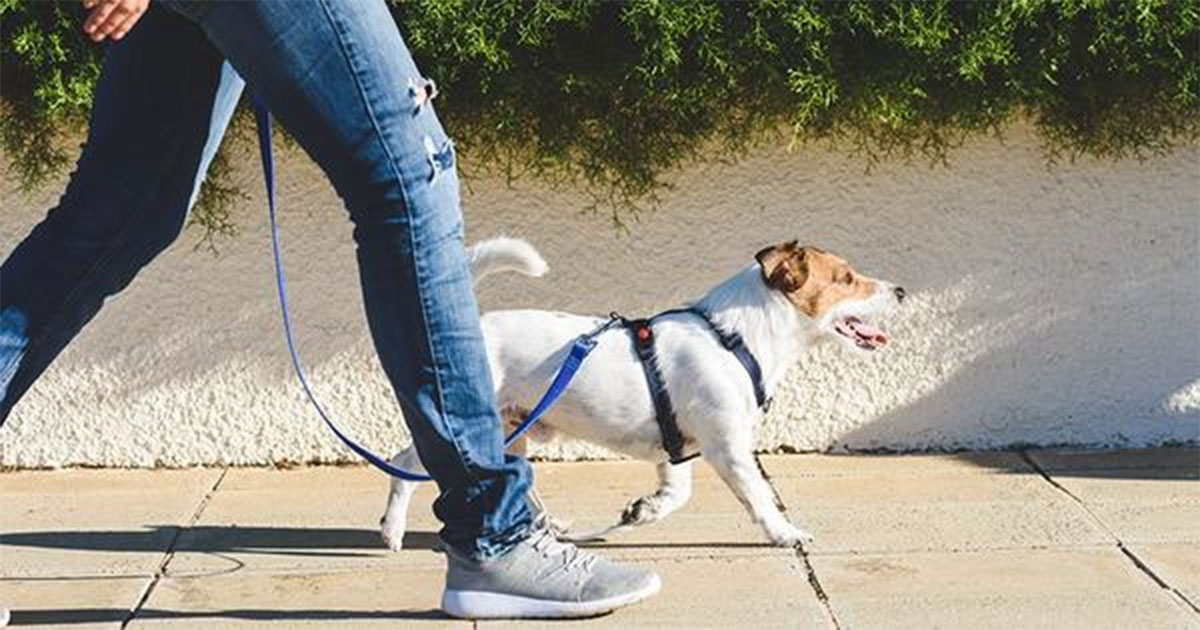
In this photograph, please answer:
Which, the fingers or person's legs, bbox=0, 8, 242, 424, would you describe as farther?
person's legs, bbox=0, 8, 242, 424

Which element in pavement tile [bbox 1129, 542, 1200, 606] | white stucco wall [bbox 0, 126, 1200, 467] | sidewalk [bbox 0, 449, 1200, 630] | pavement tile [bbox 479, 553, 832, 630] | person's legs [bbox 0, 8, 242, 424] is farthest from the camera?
white stucco wall [bbox 0, 126, 1200, 467]

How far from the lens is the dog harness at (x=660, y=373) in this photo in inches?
198

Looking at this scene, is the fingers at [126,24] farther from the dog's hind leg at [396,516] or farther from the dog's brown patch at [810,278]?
the dog's brown patch at [810,278]

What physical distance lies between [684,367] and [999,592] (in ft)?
3.51

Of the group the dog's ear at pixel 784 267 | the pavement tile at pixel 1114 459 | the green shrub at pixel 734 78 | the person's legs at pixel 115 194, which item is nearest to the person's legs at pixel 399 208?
the person's legs at pixel 115 194

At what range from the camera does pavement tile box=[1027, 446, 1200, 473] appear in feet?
19.4

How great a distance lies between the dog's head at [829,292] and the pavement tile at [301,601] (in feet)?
4.16

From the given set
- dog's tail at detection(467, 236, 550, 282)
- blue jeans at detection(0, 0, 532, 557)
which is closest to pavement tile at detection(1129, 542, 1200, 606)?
blue jeans at detection(0, 0, 532, 557)

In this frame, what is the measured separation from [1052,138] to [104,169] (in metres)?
3.27

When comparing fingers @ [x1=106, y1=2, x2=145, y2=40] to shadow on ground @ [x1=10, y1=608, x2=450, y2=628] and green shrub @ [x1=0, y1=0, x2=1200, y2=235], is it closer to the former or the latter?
shadow on ground @ [x1=10, y1=608, x2=450, y2=628]

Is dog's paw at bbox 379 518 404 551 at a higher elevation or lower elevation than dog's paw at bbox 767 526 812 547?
lower

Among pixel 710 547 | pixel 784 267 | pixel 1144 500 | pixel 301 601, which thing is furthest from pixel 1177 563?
pixel 301 601

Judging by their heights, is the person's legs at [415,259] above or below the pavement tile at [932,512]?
above

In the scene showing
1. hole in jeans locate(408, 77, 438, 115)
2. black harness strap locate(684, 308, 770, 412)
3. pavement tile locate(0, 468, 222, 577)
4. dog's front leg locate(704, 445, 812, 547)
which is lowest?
pavement tile locate(0, 468, 222, 577)
